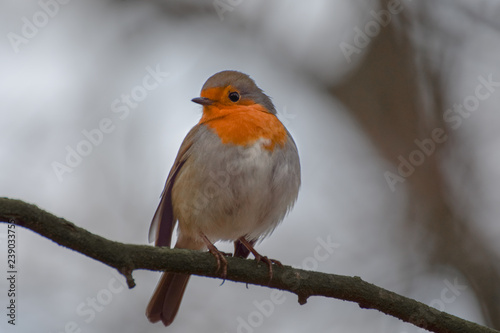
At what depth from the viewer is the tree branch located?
2551 mm

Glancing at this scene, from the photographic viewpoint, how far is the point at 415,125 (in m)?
5.98

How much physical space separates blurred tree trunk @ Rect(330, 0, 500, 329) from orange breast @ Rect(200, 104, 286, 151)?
1773mm

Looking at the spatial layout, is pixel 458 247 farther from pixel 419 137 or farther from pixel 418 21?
pixel 418 21

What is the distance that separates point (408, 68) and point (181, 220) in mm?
2961

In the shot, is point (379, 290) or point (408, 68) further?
point (408, 68)

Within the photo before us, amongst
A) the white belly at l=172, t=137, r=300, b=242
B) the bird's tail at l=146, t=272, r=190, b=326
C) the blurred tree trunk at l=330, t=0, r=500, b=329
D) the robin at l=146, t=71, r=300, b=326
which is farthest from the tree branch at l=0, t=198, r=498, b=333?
the blurred tree trunk at l=330, t=0, r=500, b=329

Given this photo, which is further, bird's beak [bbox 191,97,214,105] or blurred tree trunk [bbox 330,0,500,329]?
blurred tree trunk [bbox 330,0,500,329]

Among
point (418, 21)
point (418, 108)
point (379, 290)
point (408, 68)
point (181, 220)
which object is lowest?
point (379, 290)

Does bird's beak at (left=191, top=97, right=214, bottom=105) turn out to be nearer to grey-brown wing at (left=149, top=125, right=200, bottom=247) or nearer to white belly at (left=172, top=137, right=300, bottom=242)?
grey-brown wing at (left=149, top=125, right=200, bottom=247)

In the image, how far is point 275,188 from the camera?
4371 mm

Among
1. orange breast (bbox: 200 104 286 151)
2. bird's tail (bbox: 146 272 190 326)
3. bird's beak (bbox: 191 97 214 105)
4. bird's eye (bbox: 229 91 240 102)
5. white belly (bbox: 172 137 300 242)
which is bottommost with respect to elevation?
bird's tail (bbox: 146 272 190 326)

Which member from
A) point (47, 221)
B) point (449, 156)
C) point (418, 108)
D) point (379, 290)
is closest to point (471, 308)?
point (449, 156)

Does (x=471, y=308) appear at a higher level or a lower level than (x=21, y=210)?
higher

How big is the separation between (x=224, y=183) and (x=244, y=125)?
47cm
